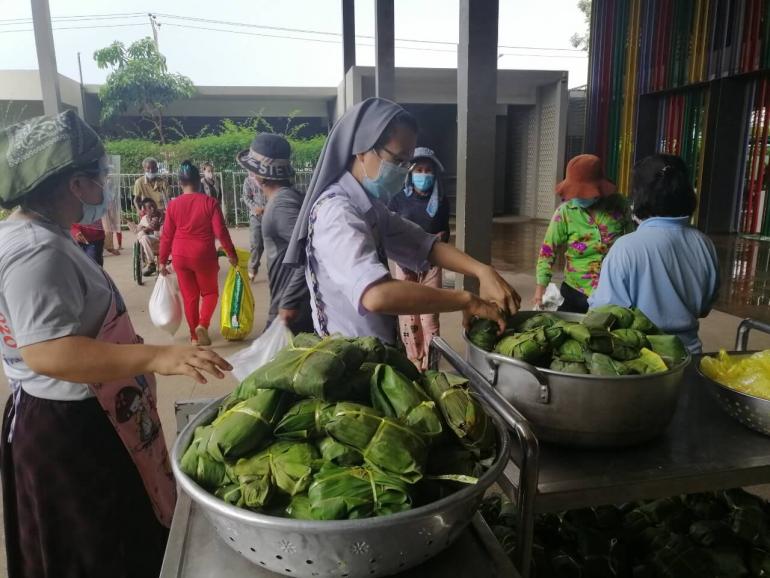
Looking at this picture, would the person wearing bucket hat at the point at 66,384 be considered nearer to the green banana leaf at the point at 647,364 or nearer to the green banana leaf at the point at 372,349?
the green banana leaf at the point at 372,349

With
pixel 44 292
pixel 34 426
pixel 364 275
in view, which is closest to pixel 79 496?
pixel 34 426

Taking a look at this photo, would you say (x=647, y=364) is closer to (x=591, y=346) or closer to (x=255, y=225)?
(x=591, y=346)

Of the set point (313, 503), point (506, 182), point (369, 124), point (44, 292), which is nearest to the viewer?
point (313, 503)

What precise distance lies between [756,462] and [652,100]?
9.83 m

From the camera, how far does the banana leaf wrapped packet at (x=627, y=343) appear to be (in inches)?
54.9

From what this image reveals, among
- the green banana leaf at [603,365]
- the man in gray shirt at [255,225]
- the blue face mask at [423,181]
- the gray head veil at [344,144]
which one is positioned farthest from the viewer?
the man in gray shirt at [255,225]

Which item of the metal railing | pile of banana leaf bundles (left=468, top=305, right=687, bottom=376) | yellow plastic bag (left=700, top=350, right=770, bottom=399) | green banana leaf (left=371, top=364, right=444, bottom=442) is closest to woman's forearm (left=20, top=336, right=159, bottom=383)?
green banana leaf (left=371, top=364, right=444, bottom=442)

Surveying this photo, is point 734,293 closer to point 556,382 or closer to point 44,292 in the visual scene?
point 556,382

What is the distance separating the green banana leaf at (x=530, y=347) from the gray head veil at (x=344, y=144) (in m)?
0.86

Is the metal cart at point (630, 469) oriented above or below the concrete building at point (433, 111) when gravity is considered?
below

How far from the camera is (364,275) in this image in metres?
1.60

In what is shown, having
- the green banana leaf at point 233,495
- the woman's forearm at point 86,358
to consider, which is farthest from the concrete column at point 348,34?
the green banana leaf at point 233,495

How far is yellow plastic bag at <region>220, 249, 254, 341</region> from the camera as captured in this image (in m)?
5.20

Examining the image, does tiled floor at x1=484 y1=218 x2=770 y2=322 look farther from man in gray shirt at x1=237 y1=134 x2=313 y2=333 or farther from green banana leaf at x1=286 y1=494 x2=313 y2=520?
green banana leaf at x1=286 y1=494 x2=313 y2=520
